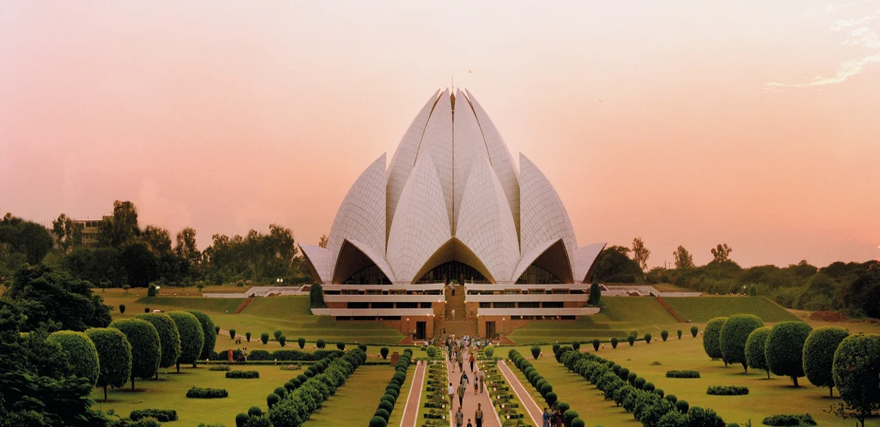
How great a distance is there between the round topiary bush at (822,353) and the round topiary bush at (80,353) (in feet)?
59.9

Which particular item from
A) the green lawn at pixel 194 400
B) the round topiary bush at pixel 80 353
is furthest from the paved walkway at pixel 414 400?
the round topiary bush at pixel 80 353

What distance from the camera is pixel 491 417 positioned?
22625mm

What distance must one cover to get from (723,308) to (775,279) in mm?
23736

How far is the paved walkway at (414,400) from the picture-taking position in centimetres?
2213

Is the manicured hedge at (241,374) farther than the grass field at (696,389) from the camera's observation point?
Yes

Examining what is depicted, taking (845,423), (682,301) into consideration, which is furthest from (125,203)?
(845,423)

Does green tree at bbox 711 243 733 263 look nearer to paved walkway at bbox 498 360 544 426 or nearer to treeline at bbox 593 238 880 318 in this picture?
treeline at bbox 593 238 880 318

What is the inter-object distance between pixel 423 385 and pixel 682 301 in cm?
3836

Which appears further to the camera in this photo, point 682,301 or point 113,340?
point 682,301

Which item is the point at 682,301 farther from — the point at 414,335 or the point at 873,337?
the point at 873,337

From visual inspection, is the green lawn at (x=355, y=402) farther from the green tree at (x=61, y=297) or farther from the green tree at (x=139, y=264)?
the green tree at (x=139, y=264)

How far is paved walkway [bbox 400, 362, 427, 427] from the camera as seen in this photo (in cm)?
2213

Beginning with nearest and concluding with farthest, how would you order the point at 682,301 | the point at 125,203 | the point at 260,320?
the point at 260,320, the point at 682,301, the point at 125,203

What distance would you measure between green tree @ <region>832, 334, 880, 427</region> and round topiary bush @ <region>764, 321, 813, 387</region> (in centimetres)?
480
